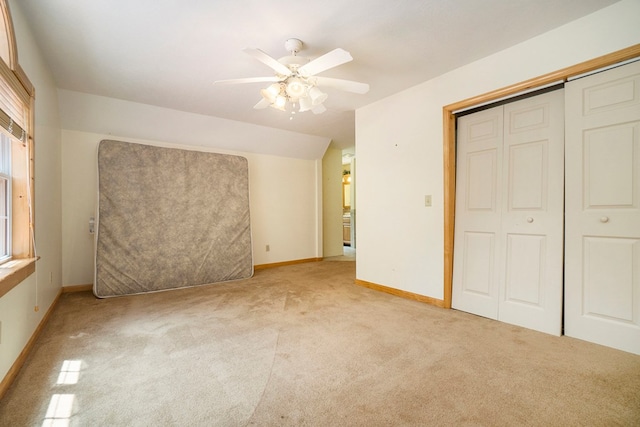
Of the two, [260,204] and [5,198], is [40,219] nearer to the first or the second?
[5,198]

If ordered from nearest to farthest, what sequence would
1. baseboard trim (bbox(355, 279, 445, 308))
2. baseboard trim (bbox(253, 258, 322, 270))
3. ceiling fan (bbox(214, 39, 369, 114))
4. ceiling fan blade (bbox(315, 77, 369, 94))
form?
ceiling fan (bbox(214, 39, 369, 114)) → ceiling fan blade (bbox(315, 77, 369, 94)) → baseboard trim (bbox(355, 279, 445, 308)) → baseboard trim (bbox(253, 258, 322, 270))

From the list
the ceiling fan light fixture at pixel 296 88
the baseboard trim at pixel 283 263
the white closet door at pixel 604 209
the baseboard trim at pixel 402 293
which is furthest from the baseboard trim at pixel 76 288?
the white closet door at pixel 604 209

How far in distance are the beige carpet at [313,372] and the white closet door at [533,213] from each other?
23 cm

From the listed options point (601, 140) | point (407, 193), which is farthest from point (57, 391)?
point (601, 140)

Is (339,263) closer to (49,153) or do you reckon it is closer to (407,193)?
(407,193)

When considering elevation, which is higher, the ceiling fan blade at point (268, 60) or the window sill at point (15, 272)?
the ceiling fan blade at point (268, 60)

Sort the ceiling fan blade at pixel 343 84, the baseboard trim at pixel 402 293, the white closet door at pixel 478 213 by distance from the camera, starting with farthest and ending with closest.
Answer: the baseboard trim at pixel 402 293, the white closet door at pixel 478 213, the ceiling fan blade at pixel 343 84

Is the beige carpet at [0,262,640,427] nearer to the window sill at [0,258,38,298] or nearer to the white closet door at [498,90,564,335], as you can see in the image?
the white closet door at [498,90,564,335]

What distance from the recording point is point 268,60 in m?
1.93

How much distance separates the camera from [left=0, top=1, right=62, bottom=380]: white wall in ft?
5.58

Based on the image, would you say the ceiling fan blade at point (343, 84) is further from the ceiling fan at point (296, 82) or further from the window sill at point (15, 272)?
the window sill at point (15, 272)

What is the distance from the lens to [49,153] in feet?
9.21

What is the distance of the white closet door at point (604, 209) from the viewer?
6.23ft

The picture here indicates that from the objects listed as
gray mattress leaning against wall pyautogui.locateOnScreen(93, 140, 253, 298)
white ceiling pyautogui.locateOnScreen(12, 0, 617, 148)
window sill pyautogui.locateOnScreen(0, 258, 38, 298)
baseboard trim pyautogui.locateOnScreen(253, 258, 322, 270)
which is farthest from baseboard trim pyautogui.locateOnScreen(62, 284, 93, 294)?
white ceiling pyautogui.locateOnScreen(12, 0, 617, 148)
